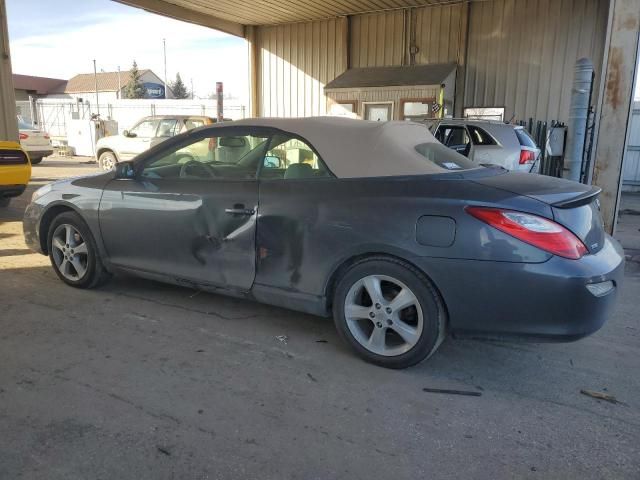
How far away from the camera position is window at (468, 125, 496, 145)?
9.01 m

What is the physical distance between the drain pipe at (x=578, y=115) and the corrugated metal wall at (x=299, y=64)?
8780 millimetres

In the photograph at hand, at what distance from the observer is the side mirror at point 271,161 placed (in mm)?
3746

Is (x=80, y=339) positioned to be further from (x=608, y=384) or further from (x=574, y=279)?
(x=608, y=384)

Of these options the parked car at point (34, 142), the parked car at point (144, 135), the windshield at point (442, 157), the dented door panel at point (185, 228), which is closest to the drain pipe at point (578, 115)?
the windshield at point (442, 157)

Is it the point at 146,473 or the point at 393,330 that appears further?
the point at 393,330

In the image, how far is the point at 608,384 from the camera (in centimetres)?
320

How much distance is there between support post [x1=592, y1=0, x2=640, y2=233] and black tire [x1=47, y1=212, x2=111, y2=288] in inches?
244

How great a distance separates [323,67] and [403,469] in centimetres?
1484

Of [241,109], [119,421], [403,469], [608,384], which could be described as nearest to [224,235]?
[119,421]

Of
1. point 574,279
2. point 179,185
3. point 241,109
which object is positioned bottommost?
point 574,279

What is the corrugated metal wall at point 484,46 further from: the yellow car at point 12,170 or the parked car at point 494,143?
the yellow car at point 12,170

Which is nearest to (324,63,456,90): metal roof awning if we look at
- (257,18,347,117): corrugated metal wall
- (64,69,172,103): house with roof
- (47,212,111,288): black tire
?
(257,18,347,117): corrugated metal wall

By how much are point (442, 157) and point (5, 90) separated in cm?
889

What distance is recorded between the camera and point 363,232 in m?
3.24
